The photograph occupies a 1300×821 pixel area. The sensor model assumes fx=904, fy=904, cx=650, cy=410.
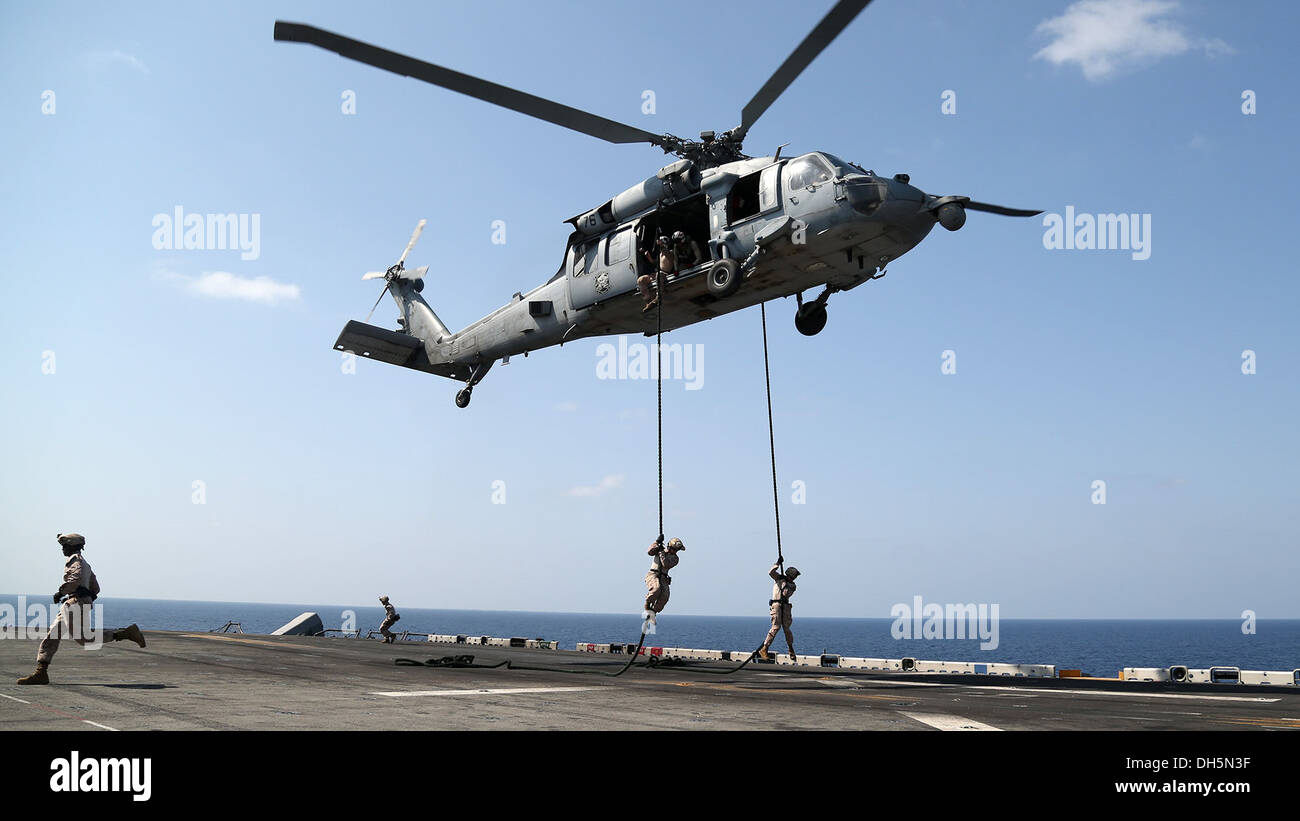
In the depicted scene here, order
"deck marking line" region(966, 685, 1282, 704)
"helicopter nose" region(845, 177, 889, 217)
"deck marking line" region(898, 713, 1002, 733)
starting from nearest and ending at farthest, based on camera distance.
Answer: "deck marking line" region(898, 713, 1002, 733), "deck marking line" region(966, 685, 1282, 704), "helicopter nose" region(845, 177, 889, 217)

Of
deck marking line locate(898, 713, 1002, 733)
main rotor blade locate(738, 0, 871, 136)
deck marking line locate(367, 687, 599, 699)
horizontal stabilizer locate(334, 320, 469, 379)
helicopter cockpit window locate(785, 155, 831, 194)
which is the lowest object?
deck marking line locate(367, 687, 599, 699)

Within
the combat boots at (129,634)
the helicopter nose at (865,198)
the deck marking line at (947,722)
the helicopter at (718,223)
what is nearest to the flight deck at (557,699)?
the deck marking line at (947,722)

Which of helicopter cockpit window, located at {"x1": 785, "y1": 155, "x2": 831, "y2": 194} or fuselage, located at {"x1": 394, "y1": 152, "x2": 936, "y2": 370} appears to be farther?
helicopter cockpit window, located at {"x1": 785, "y1": 155, "x2": 831, "y2": 194}

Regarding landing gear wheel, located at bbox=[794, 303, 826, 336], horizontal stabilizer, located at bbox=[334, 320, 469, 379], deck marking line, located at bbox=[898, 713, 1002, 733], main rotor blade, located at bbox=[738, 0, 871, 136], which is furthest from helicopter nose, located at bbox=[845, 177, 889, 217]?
horizontal stabilizer, located at bbox=[334, 320, 469, 379]

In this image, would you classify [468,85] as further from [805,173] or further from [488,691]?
[488,691]

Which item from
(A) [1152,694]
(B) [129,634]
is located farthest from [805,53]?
(B) [129,634]

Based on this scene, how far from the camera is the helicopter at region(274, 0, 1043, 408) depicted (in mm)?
17516

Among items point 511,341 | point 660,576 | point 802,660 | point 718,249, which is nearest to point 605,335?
point 511,341

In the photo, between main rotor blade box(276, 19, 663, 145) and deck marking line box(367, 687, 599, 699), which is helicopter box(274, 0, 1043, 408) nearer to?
main rotor blade box(276, 19, 663, 145)

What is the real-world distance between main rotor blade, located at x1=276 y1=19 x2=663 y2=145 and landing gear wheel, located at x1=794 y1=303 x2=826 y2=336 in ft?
16.3

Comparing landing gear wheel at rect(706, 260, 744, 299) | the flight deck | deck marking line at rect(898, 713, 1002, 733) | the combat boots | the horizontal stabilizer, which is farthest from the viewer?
the horizontal stabilizer

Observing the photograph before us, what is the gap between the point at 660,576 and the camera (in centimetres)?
1553

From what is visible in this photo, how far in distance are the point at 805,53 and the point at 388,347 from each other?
56.1 ft
